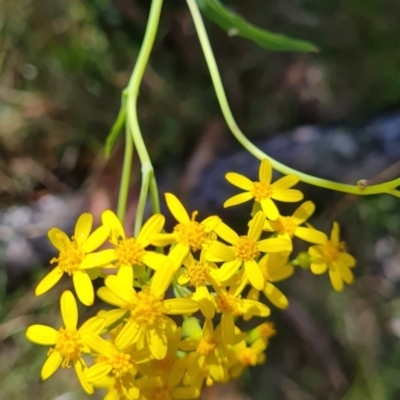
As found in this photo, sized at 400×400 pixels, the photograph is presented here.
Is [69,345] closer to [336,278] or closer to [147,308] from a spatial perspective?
[147,308]

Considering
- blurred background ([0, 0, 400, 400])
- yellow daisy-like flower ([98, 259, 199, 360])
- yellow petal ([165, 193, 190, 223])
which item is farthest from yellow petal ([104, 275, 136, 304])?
blurred background ([0, 0, 400, 400])

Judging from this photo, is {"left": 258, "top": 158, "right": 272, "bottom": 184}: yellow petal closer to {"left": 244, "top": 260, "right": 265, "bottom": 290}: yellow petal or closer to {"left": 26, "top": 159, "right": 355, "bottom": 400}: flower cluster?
{"left": 26, "top": 159, "right": 355, "bottom": 400}: flower cluster

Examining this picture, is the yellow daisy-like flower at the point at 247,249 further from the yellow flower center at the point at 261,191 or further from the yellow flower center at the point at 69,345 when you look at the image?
the yellow flower center at the point at 69,345

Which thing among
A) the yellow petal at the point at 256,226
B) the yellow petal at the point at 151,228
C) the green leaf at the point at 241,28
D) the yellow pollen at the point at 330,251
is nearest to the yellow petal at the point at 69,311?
the yellow petal at the point at 151,228

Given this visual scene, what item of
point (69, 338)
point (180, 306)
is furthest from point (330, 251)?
point (69, 338)

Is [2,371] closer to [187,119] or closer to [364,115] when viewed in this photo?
[187,119]

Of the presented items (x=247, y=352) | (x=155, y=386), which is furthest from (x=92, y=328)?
(x=247, y=352)
